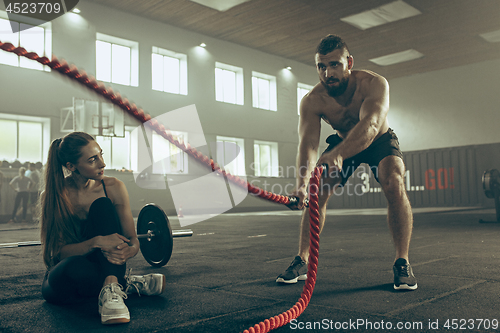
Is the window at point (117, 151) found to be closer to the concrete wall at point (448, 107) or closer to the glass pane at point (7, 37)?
the glass pane at point (7, 37)

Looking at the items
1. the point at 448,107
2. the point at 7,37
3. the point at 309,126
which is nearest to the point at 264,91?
the point at 448,107

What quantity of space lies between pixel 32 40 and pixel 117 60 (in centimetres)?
217

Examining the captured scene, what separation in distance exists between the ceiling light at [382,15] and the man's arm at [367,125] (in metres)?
9.43

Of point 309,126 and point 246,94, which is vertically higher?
point 246,94

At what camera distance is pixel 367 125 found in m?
1.94

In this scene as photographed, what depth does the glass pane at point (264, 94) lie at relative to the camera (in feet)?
47.4

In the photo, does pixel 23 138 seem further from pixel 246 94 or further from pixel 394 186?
pixel 394 186

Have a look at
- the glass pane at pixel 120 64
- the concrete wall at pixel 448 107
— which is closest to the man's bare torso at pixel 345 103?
the glass pane at pixel 120 64

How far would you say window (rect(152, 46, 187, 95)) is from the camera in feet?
38.9

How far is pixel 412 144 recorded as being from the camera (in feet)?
52.0

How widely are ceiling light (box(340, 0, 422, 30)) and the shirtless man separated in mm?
9333

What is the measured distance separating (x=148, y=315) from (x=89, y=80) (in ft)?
3.00

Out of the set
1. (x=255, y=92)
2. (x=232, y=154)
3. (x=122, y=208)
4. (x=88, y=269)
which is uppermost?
(x=255, y=92)

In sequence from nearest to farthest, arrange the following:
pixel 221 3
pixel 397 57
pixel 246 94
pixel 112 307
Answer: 1. pixel 112 307
2. pixel 221 3
3. pixel 246 94
4. pixel 397 57
